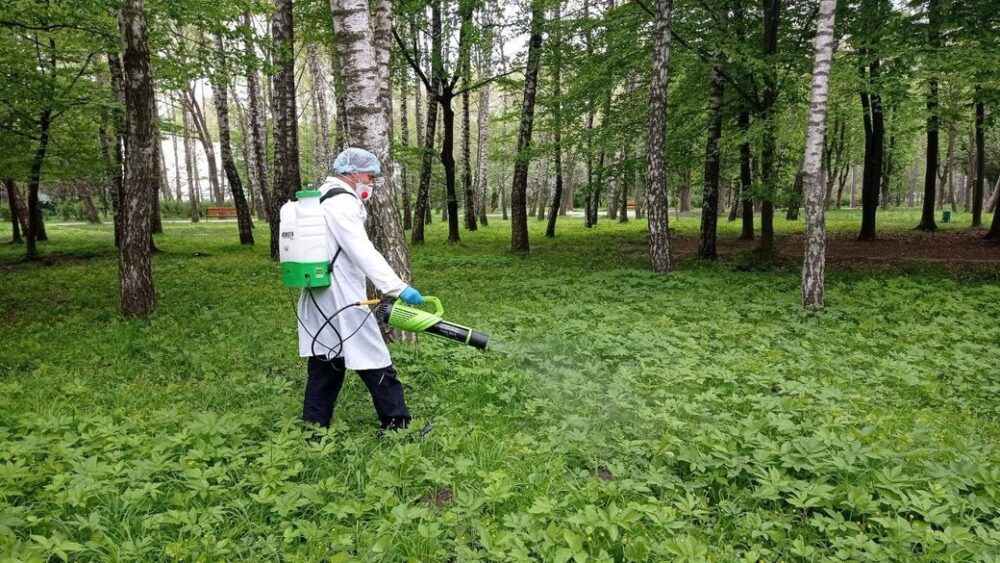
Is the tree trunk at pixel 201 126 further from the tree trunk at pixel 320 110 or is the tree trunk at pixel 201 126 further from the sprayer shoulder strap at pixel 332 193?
the sprayer shoulder strap at pixel 332 193

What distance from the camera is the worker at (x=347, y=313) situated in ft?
13.0

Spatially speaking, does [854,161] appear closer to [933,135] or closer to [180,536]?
[933,135]

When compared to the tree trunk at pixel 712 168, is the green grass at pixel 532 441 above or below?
below

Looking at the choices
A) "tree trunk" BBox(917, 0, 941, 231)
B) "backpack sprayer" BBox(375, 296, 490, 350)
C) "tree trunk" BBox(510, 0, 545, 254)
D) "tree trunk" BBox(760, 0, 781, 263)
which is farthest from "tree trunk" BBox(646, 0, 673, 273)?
"backpack sprayer" BBox(375, 296, 490, 350)

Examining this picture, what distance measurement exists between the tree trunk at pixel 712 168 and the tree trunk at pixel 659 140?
5.63 feet

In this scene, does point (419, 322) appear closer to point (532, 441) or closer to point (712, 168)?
point (532, 441)

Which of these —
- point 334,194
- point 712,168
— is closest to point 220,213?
point 712,168

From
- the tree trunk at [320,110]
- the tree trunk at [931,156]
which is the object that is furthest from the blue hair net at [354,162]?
the tree trunk at [320,110]

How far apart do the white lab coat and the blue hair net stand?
10cm

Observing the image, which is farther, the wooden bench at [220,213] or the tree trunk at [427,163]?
the wooden bench at [220,213]

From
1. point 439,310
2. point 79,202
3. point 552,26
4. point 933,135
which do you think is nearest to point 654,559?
point 439,310

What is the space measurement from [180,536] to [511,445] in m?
2.17

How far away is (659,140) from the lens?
1150 centimetres

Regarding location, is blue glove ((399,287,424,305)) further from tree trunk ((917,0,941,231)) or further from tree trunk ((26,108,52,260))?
tree trunk ((26,108,52,260))
